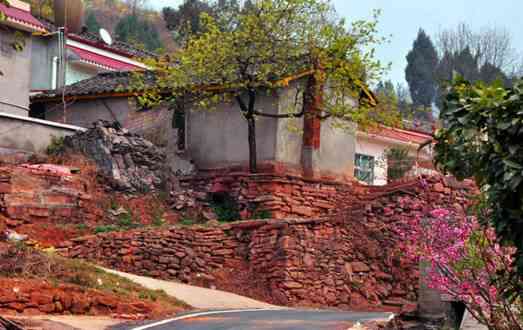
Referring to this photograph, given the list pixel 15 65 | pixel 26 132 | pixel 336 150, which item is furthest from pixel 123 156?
pixel 336 150

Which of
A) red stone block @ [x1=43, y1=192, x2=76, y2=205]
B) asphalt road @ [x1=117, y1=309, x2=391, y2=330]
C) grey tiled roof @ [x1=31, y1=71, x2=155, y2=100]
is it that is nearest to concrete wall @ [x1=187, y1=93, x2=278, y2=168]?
grey tiled roof @ [x1=31, y1=71, x2=155, y2=100]

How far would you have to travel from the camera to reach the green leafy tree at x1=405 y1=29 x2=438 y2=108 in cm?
9162

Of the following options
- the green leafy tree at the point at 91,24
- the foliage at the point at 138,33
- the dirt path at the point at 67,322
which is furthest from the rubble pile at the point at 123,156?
the green leafy tree at the point at 91,24

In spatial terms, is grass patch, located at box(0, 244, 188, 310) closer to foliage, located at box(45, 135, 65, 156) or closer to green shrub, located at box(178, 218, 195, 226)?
green shrub, located at box(178, 218, 195, 226)

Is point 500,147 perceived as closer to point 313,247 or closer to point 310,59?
point 313,247

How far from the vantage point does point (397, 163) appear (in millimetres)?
38719

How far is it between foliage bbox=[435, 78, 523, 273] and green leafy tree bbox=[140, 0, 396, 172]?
19827mm

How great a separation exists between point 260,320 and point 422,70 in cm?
7602

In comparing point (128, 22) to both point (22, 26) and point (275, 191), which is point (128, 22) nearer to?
point (22, 26)

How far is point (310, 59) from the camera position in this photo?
29.8m

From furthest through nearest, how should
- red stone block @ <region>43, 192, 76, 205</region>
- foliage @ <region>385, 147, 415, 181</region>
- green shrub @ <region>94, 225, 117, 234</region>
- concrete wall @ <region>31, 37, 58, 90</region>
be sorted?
concrete wall @ <region>31, 37, 58, 90</region>
foliage @ <region>385, 147, 415, 181</region>
red stone block @ <region>43, 192, 76, 205</region>
green shrub @ <region>94, 225, 117, 234</region>

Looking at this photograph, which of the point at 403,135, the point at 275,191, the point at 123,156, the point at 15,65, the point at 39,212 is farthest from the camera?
the point at 403,135

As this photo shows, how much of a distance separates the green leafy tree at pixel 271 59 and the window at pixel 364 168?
8417mm

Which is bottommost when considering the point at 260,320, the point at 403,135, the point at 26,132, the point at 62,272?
the point at 260,320
